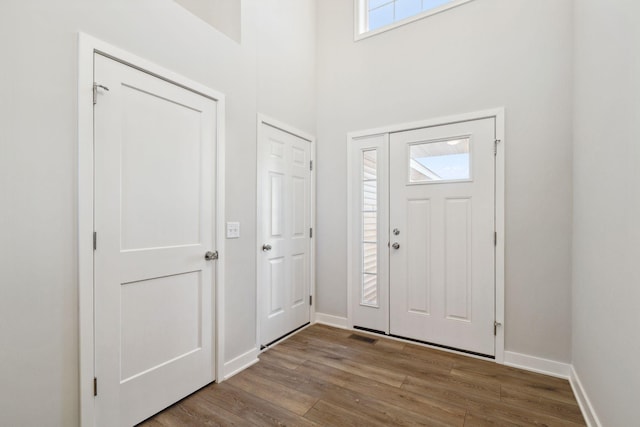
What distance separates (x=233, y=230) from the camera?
7.80ft

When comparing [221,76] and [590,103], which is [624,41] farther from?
[221,76]

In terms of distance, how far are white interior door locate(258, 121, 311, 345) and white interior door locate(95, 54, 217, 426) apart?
0.61 meters

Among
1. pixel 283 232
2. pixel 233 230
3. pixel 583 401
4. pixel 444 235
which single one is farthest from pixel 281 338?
pixel 583 401

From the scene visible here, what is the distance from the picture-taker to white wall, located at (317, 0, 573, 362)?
7.56 ft

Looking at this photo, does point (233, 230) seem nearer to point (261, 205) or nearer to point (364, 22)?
point (261, 205)

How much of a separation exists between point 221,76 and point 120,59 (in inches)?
29.1

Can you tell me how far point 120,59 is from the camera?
1.67 metres

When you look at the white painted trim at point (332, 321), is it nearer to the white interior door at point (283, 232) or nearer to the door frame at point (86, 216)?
the white interior door at point (283, 232)

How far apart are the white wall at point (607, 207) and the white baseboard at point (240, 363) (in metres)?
2.26

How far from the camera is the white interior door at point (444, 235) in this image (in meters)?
2.58

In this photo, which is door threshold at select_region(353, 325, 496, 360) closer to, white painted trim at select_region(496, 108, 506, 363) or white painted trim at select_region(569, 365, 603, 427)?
white painted trim at select_region(496, 108, 506, 363)

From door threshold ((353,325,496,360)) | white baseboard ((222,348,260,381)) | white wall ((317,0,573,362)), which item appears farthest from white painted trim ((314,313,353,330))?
white wall ((317,0,573,362))

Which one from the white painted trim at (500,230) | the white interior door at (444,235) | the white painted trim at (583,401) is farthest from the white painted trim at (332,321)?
the white painted trim at (583,401)

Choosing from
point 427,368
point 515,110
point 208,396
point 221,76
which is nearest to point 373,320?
point 427,368
